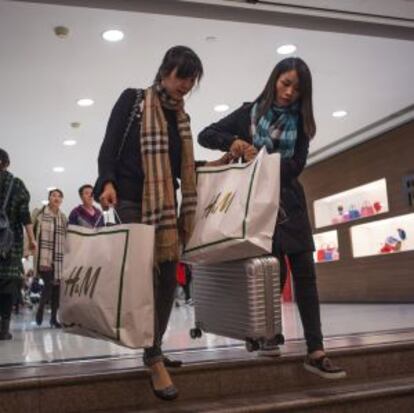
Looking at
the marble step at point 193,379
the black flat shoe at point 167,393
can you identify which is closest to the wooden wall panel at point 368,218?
the marble step at point 193,379

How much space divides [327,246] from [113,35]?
6.31m

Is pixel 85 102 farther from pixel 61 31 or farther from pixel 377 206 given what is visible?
pixel 377 206

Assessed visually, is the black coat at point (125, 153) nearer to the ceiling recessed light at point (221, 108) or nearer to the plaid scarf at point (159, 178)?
the plaid scarf at point (159, 178)

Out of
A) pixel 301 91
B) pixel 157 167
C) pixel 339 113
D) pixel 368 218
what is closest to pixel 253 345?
pixel 157 167

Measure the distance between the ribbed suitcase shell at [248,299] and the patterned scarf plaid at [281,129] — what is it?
491 millimetres

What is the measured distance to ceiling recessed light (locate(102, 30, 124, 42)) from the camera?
207 inches

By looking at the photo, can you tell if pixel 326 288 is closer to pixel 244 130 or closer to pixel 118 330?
pixel 244 130

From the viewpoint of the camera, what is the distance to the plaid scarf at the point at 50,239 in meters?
5.65

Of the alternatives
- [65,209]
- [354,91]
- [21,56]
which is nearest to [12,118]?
[21,56]

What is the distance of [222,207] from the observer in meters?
2.17

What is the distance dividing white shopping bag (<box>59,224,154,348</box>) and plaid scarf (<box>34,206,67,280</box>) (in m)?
3.72

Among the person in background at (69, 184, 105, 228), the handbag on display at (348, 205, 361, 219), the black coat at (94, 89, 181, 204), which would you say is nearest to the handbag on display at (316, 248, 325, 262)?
the handbag on display at (348, 205, 361, 219)

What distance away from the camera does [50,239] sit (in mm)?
5727

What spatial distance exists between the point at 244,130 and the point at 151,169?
0.67m
